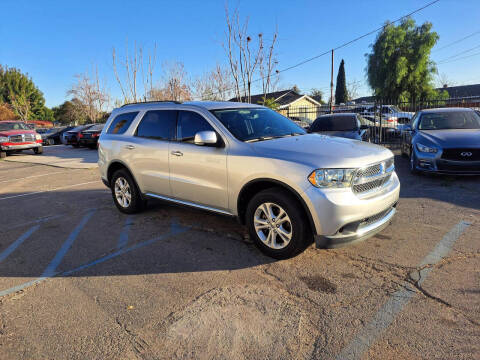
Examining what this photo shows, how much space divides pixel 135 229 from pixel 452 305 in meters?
3.94

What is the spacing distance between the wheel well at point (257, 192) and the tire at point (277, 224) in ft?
0.20

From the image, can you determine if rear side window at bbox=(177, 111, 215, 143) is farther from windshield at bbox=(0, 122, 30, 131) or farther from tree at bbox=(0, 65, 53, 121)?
tree at bbox=(0, 65, 53, 121)

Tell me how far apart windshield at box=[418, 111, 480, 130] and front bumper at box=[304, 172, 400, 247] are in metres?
6.18

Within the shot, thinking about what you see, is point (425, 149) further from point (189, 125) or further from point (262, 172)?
point (189, 125)

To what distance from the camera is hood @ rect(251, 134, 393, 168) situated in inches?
128

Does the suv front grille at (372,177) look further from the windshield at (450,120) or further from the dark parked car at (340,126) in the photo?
the dark parked car at (340,126)

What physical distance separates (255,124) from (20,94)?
217 feet

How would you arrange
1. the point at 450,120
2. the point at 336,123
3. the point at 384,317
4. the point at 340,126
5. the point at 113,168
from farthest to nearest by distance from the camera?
1. the point at 336,123
2. the point at 340,126
3. the point at 450,120
4. the point at 113,168
5. the point at 384,317

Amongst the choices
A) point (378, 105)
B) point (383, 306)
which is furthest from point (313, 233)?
point (378, 105)

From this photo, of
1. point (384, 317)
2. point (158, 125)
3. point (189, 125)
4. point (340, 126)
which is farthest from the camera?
point (340, 126)

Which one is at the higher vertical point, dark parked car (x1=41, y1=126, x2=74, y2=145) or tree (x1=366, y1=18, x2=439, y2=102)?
tree (x1=366, y1=18, x2=439, y2=102)

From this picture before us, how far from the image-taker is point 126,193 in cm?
548

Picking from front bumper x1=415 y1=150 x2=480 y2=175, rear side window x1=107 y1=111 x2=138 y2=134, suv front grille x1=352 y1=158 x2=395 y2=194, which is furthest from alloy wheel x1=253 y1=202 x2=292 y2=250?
front bumper x1=415 y1=150 x2=480 y2=175

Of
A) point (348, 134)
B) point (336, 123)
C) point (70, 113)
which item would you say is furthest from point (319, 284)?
point (70, 113)
